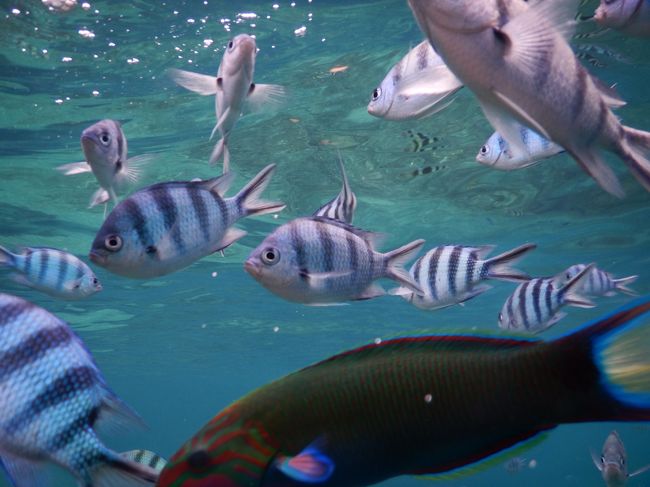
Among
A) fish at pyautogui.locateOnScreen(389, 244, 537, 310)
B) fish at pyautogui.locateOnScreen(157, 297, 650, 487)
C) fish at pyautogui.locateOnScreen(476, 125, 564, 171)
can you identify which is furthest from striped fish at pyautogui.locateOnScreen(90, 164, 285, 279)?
fish at pyautogui.locateOnScreen(389, 244, 537, 310)

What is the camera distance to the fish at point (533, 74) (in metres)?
1.73

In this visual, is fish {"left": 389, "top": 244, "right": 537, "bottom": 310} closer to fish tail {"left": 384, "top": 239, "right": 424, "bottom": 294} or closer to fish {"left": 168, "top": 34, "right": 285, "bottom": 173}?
fish tail {"left": 384, "top": 239, "right": 424, "bottom": 294}

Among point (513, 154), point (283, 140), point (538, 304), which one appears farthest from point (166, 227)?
point (283, 140)

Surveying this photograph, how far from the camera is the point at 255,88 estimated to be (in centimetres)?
386

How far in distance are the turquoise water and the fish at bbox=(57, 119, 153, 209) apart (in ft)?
0.69

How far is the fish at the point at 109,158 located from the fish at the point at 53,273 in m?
1.39

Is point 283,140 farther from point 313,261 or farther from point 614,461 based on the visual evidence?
point 313,261

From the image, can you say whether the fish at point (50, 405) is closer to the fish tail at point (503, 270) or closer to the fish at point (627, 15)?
the fish tail at point (503, 270)

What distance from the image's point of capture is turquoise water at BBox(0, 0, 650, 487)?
9.63 m

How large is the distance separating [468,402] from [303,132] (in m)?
13.1

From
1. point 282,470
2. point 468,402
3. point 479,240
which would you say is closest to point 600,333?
point 468,402

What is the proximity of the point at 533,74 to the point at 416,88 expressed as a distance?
92cm

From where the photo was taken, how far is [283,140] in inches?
557

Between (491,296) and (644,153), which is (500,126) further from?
(491,296)
